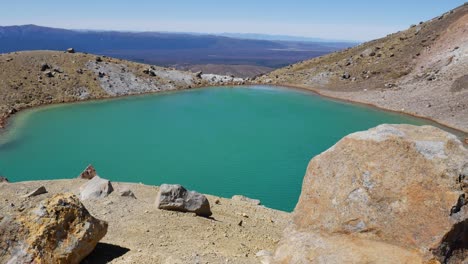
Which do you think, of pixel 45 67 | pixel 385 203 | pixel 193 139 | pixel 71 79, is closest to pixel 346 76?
pixel 193 139

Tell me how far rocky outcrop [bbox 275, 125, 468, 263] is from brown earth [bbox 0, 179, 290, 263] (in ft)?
8.60

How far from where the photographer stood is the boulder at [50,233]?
32.7ft

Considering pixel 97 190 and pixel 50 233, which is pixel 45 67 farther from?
pixel 50 233

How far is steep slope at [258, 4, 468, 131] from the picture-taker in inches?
2360

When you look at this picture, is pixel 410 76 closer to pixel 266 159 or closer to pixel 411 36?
pixel 411 36

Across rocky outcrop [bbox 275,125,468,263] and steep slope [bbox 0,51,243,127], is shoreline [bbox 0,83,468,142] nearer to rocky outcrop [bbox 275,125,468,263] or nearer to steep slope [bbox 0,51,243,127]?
steep slope [bbox 0,51,243,127]

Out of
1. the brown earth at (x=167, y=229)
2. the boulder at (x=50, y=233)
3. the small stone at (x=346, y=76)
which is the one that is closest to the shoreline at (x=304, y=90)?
the small stone at (x=346, y=76)

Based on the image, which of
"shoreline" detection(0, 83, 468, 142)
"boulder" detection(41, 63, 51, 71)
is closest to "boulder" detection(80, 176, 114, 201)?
"shoreline" detection(0, 83, 468, 142)

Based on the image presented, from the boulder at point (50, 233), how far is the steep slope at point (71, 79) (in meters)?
53.7

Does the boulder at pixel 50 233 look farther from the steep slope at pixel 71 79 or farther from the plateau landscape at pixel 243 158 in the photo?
the steep slope at pixel 71 79

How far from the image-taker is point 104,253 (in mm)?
11695

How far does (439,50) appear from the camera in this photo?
75812mm

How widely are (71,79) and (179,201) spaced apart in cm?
6313

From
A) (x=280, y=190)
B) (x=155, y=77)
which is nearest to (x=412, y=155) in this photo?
(x=280, y=190)
